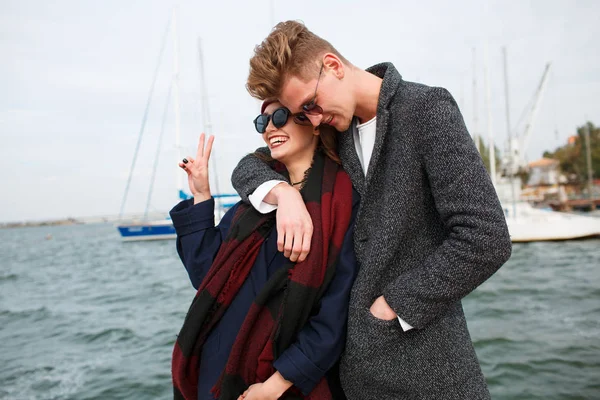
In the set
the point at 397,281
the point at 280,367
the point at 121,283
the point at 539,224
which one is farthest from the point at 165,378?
the point at 539,224

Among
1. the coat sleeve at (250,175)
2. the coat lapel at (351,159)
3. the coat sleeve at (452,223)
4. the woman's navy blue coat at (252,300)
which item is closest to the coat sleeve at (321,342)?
the woman's navy blue coat at (252,300)

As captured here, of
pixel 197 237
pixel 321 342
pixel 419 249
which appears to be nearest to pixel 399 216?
pixel 419 249

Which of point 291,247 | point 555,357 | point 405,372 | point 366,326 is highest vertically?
point 291,247

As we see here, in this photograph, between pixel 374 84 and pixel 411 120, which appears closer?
pixel 411 120

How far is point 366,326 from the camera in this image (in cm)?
146

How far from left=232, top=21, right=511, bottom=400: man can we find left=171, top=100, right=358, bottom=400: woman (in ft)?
0.23

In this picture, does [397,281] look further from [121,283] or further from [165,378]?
[121,283]

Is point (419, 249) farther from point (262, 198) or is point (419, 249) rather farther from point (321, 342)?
point (262, 198)

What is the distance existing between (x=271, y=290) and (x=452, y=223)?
0.68 m

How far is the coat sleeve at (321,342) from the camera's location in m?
1.52

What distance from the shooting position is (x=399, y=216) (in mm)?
1459

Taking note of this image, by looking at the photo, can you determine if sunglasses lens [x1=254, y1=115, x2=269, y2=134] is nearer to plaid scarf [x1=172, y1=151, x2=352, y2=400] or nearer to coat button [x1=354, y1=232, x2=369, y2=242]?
plaid scarf [x1=172, y1=151, x2=352, y2=400]

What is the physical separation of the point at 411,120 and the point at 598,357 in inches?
217

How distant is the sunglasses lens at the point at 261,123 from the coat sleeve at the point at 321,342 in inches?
25.8
